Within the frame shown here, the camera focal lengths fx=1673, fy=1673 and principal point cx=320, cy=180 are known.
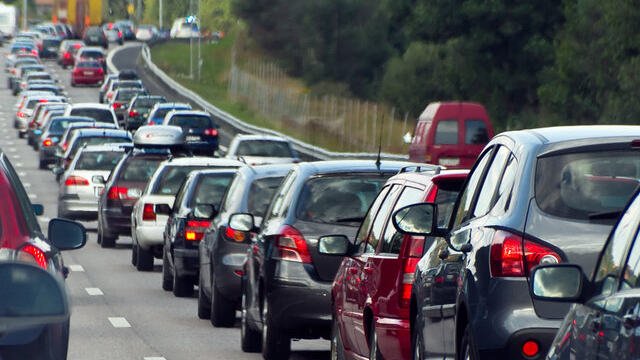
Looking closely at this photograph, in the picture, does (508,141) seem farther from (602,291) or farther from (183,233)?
(183,233)

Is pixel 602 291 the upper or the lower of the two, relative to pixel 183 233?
upper

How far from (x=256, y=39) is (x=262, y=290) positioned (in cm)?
8854

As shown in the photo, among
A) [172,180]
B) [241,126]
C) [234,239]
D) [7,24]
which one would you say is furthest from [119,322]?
[7,24]

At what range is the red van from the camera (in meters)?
34.9

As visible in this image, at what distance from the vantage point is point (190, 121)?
163 ft

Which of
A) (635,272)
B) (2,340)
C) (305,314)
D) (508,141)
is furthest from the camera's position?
(305,314)

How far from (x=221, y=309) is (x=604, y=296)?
10.9 metres

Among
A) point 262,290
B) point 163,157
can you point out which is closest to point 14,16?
point 163,157

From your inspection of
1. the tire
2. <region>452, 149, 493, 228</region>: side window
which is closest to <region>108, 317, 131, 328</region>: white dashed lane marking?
the tire

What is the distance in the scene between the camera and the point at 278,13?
3925 inches

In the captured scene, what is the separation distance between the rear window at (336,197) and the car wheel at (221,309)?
10.9ft

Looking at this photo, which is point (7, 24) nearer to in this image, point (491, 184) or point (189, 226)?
point (189, 226)

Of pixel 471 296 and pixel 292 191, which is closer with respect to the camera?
pixel 471 296

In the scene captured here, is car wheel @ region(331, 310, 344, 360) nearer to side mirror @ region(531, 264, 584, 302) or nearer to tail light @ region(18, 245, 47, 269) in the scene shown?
tail light @ region(18, 245, 47, 269)
